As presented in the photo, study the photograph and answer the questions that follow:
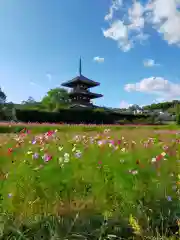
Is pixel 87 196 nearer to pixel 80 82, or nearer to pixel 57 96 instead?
pixel 57 96

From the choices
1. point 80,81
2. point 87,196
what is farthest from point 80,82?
point 87,196

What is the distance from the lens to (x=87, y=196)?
1923mm

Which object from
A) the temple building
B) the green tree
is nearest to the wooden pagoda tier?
the temple building

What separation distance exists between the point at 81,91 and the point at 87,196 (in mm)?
37935

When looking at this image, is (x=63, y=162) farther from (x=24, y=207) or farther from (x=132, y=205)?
(x=132, y=205)

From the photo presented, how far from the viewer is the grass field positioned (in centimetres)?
173

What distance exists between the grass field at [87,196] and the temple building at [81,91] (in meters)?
36.9

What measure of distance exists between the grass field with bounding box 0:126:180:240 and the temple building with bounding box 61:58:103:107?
36893mm

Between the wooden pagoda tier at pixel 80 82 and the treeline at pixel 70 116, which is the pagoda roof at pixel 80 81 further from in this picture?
the treeline at pixel 70 116

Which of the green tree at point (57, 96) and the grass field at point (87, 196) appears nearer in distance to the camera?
the grass field at point (87, 196)

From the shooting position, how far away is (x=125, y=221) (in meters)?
1.81

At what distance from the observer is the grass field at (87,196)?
173cm

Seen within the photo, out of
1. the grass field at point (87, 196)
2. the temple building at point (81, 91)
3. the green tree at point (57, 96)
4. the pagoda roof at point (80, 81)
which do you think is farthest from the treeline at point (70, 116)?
the grass field at point (87, 196)

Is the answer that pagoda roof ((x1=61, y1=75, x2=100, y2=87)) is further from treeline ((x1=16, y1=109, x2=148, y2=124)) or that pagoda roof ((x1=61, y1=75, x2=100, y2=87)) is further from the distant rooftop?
treeline ((x1=16, y1=109, x2=148, y2=124))
